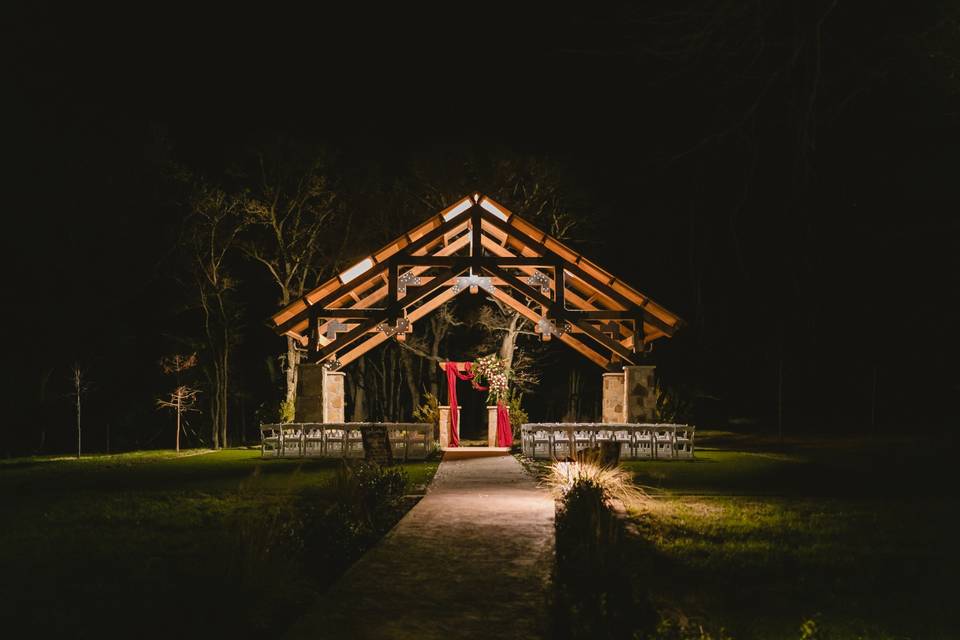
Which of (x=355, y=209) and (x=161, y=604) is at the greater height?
(x=355, y=209)

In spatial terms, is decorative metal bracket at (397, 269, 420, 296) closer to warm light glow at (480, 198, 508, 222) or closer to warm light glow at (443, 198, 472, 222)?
warm light glow at (443, 198, 472, 222)

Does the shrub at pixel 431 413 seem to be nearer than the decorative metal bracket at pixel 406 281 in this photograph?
No

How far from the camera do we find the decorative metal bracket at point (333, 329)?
2514cm

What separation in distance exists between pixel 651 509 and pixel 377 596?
6.36 meters

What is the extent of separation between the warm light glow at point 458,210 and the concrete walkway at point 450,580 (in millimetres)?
12744

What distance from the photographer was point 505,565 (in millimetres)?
7449

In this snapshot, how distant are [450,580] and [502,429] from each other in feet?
64.0

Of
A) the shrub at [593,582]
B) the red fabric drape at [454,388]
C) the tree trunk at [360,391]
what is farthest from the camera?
the tree trunk at [360,391]

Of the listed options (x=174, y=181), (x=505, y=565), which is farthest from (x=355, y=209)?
(x=505, y=565)

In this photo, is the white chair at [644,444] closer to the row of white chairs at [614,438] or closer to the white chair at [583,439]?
the row of white chairs at [614,438]

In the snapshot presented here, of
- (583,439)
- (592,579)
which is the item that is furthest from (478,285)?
(592,579)

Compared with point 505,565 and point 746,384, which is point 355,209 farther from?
point 505,565

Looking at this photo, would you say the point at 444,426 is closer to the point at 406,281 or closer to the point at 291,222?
the point at 406,281

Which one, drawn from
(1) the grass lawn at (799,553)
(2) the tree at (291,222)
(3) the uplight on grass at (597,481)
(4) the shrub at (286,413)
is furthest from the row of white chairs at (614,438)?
(2) the tree at (291,222)
